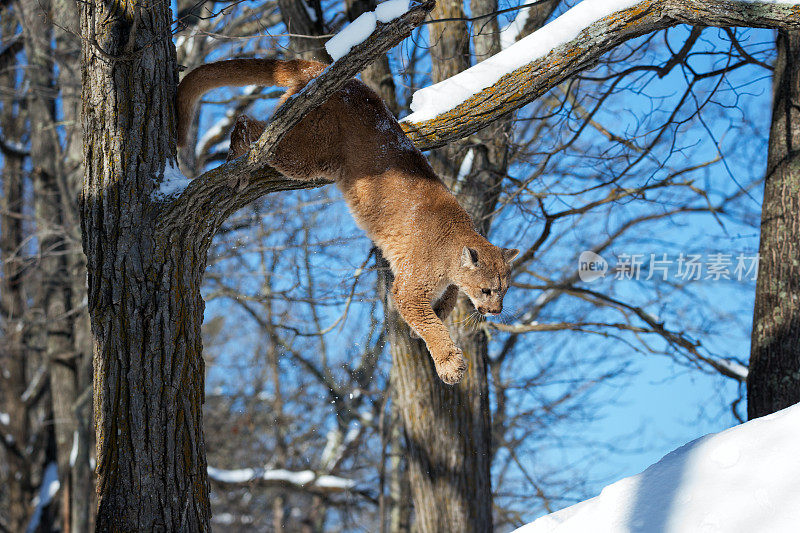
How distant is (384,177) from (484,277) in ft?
3.00

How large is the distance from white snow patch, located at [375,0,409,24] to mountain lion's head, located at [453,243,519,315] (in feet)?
5.07

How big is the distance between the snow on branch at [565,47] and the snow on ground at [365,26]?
119cm

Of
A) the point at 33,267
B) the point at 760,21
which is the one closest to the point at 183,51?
the point at 33,267

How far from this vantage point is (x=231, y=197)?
411 cm

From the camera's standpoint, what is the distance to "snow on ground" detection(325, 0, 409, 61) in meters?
3.45

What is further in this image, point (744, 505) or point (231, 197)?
point (231, 197)

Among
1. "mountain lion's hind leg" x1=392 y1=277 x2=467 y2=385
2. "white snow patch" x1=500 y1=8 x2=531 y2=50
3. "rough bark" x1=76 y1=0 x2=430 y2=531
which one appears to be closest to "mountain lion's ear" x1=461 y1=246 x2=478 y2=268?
"mountain lion's hind leg" x1=392 y1=277 x2=467 y2=385

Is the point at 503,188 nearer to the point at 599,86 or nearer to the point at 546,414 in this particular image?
the point at 599,86

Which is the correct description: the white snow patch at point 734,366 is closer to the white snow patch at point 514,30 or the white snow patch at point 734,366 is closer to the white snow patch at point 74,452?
the white snow patch at point 514,30

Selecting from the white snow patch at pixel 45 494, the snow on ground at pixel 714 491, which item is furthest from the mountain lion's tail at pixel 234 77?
the white snow patch at pixel 45 494

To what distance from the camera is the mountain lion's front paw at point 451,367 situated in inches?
158

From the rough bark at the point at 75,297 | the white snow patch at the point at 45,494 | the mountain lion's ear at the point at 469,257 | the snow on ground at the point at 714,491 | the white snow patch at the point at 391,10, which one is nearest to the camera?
the snow on ground at the point at 714,491

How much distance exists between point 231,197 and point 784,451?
3145 millimetres

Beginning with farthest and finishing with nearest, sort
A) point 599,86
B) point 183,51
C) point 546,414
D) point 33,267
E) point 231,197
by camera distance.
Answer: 1. point 546,414
2. point 33,267
3. point 183,51
4. point 599,86
5. point 231,197
